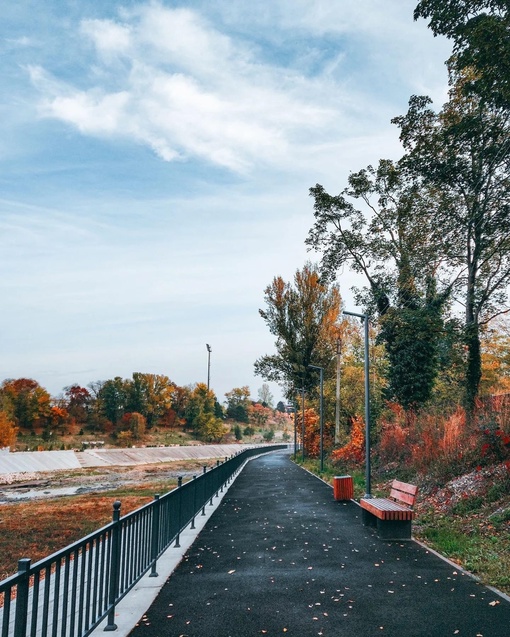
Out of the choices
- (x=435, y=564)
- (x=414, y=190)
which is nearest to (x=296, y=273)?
(x=414, y=190)

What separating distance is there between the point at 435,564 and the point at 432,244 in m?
16.7

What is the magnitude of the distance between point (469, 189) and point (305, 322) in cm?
2122

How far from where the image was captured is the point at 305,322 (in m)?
41.7

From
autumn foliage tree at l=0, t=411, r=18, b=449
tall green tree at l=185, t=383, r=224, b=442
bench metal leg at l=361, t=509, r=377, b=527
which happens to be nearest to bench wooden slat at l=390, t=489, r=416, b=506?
bench metal leg at l=361, t=509, r=377, b=527

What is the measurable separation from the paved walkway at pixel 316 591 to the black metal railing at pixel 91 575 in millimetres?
521

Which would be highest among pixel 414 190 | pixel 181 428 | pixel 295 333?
pixel 414 190

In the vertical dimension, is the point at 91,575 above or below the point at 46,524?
above

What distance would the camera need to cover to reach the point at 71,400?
10444cm

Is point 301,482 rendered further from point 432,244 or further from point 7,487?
point 7,487

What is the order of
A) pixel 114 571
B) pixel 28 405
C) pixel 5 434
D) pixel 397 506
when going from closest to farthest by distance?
pixel 114 571, pixel 397 506, pixel 5 434, pixel 28 405

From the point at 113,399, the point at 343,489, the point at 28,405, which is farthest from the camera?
the point at 113,399

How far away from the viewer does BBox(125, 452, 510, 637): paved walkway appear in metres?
5.57

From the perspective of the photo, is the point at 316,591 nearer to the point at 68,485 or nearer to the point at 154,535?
the point at 154,535

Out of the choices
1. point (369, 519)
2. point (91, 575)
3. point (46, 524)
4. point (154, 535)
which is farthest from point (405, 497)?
point (46, 524)
